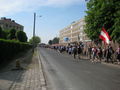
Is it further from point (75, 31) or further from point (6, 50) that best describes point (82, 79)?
point (75, 31)

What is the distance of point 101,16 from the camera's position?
97.8ft

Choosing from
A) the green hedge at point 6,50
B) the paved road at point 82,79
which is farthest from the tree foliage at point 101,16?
the paved road at point 82,79

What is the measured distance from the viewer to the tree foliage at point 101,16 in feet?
94.5

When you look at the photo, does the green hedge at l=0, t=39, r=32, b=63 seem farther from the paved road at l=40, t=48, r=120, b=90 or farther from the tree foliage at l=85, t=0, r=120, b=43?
the tree foliage at l=85, t=0, r=120, b=43

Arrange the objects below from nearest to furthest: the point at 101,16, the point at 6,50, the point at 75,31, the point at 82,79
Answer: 1. the point at 82,79
2. the point at 6,50
3. the point at 101,16
4. the point at 75,31

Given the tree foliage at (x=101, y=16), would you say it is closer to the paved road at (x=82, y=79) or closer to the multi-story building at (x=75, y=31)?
the paved road at (x=82, y=79)

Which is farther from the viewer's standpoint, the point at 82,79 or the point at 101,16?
the point at 101,16

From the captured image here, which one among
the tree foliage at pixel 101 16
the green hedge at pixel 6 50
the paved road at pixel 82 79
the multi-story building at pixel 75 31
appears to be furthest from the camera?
the multi-story building at pixel 75 31

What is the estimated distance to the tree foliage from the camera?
28.8 metres

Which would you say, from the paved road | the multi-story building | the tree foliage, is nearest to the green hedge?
the paved road

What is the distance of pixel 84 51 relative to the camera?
126 ft

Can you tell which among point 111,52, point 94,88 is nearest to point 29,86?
point 94,88

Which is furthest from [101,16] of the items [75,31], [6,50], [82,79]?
[75,31]

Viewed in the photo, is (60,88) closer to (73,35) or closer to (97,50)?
(97,50)
